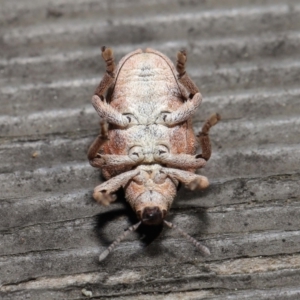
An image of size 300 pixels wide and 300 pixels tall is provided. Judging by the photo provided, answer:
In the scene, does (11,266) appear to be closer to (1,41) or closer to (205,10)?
(1,41)

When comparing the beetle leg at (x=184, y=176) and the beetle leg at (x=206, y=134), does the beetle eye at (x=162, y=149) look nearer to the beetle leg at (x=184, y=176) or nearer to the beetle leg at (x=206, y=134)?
the beetle leg at (x=184, y=176)

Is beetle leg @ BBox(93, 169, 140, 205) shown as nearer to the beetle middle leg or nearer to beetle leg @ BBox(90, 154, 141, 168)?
beetle leg @ BBox(90, 154, 141, 168)

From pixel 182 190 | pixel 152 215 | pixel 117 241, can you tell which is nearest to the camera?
pixel 152 215

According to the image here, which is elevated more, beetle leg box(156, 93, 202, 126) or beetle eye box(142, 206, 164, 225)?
beetle leg box(156, 93, 202, 126)

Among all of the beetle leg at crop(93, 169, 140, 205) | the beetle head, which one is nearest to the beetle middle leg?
the beetle leg at crop(93, 169, 140, 205)

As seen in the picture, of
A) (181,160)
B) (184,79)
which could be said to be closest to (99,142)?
(181,160)

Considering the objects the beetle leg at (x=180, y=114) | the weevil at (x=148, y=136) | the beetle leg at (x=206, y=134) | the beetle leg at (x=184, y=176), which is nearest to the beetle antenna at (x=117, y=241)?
the weevil at (x=148, y=136)

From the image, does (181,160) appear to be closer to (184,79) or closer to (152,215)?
(152,215)
